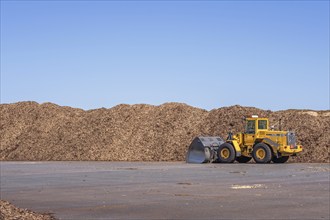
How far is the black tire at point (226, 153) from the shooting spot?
36.1 metres

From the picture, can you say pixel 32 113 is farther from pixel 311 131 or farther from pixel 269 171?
pixel 269 171

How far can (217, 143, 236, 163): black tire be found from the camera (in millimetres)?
36103

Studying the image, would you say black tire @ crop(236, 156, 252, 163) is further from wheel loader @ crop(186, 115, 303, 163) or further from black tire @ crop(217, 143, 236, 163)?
black tire @ crop(217, 143, 236, 163)

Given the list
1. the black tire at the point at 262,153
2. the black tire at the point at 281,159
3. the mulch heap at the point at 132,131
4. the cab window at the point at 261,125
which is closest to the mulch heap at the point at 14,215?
the black tire at the point at 262,153

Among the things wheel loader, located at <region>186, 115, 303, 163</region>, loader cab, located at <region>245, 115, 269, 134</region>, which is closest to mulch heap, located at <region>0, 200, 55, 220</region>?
wheel loader, located at <region>186, 115, 303, 163</region>

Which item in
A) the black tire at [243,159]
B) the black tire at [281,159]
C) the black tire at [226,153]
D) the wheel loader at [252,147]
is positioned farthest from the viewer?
the black tire at [243,159]

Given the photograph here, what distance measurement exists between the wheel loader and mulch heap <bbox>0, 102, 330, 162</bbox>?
451cm

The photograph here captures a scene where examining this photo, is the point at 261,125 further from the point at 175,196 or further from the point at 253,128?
the point at 175,196

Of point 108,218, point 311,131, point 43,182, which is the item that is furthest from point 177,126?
point 108,218

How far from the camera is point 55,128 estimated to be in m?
55.5

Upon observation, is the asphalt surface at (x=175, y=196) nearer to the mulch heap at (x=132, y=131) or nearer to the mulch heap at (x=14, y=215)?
the mulch heap at (x=14, y=215)

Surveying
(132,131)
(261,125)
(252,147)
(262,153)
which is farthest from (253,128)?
(132,131)

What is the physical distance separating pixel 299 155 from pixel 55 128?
2379 cm

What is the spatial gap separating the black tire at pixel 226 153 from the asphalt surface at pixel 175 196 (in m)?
10.2
